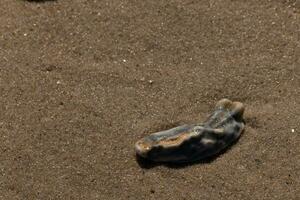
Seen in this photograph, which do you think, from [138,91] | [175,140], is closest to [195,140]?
[175,140]

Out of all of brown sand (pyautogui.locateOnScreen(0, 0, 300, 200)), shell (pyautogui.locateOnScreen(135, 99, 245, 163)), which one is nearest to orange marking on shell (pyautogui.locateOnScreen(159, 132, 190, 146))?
shell (pyautogui.locateOnScreen(135, 99, 245, 163))

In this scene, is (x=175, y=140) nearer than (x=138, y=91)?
Yes

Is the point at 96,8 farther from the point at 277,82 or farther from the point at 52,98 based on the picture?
the point at 277,82

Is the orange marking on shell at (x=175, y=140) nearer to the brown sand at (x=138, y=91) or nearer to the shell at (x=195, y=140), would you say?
the shell at (x=195, y=140)

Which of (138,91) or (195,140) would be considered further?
Result: (138,91)

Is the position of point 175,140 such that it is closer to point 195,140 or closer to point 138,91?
point 195,140

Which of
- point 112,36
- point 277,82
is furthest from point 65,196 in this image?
point 277,82

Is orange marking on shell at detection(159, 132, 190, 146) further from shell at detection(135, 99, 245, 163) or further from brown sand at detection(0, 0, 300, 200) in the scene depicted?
brown sand at detection(0, 0, 300, 200)

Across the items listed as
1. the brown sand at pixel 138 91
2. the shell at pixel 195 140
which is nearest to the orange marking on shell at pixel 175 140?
the shell at pixel 195 140
